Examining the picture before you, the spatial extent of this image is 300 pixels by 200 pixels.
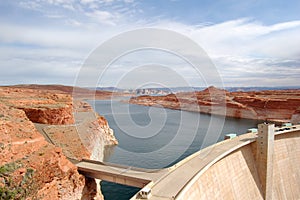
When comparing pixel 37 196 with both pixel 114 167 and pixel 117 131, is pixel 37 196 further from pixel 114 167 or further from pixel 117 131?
pixel 117 131

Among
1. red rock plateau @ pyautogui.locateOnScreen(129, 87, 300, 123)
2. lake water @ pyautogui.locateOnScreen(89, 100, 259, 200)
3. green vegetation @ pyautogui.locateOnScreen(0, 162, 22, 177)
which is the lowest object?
lake water @ pyautogui.locateOnScreen(89, 100, 259, 200)

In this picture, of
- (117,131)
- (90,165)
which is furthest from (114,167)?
(117,131)

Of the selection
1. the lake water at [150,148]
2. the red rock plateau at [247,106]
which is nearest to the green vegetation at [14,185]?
the lake water at [150,148]

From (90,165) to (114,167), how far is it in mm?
2027

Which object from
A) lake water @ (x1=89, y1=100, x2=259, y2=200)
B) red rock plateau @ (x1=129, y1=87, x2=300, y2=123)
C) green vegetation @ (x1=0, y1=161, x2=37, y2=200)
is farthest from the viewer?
red rock plateau @ (x1=129, y1=87, x2=300, y2=123)

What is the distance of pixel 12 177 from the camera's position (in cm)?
1421

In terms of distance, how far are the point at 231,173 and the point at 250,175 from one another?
2874mm

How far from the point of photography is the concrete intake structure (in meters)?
14.2

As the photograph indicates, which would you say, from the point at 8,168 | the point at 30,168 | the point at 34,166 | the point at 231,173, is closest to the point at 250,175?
the point at 231,173

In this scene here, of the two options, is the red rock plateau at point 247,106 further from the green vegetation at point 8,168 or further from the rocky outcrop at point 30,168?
the green vegetation at point 8,168

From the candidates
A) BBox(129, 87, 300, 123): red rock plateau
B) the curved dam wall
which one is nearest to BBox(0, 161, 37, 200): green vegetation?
the curved dam wall

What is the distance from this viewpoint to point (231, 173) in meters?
18.3

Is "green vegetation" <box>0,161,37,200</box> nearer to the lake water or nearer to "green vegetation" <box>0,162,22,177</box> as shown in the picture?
"green vegetation" <box>0,162,22,177</box>

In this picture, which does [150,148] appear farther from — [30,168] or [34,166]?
[30,168]
